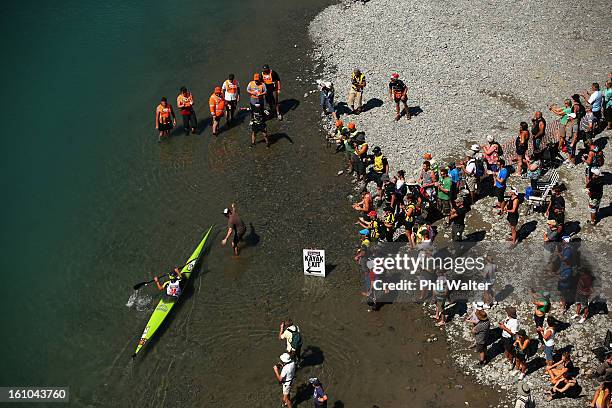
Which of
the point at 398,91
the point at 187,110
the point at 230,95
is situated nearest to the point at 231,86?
the point at 230,95

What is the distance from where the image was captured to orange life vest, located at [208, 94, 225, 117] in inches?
1109

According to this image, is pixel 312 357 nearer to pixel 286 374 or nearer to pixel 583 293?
pixel 286 374

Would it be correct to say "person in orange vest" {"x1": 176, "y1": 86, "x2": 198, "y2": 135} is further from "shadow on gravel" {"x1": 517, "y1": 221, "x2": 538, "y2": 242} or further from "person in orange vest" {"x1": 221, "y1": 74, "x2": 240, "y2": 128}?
"shadow on gravel" {"x1": 517, "y1": 221, "x2": 538, "y2": 242}

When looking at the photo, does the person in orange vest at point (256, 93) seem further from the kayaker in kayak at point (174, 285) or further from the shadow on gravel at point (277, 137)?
the kayaker in kayak at point (174, 285)

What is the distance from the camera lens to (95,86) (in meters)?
32.7

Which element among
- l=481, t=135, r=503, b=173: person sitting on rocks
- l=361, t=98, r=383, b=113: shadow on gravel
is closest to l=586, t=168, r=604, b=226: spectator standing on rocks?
l=481, t=135, r=503, b=173: person sitting on rocks

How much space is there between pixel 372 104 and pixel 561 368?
14.4 metres

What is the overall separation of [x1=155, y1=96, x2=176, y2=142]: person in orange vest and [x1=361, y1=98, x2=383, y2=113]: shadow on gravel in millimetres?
7703

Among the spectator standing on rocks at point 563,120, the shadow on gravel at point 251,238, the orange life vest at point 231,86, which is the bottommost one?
the shadow on gravel at point 251,238

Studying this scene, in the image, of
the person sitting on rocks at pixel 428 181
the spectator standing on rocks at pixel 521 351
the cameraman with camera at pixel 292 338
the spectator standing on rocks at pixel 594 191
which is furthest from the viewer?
the person sitting on rocks at pixel 428 181

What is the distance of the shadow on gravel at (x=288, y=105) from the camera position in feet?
98.9

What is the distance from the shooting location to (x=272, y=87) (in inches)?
1142

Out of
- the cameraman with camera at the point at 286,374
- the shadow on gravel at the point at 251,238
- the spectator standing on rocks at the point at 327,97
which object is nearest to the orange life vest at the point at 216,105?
the spectator standing on rocks at the point at 327,97
